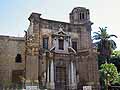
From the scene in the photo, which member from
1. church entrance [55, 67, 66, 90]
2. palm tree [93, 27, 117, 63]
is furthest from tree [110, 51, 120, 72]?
church entrance [55, 67, 66, 90]

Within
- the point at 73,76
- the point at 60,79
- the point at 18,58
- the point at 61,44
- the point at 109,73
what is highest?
the point at 61,44

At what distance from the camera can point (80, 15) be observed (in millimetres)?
32281

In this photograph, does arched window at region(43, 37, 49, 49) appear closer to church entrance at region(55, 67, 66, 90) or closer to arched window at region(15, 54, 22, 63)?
church entrance at region(55, 67, 66, 90)

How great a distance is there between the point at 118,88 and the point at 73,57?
7669 millimetres

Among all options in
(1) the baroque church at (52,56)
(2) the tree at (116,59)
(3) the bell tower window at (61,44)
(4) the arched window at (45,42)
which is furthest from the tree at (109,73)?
(2) the tree at (116,59)

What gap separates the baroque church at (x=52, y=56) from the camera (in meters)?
27.7

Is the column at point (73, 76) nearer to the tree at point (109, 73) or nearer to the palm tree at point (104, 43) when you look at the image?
the tree at point (109, 73)

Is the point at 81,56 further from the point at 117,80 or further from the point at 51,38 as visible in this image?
the point at 117,80

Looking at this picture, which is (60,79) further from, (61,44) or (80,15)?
(80,15)

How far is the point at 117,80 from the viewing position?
108 ft

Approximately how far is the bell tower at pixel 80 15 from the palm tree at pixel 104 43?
10.4 metres

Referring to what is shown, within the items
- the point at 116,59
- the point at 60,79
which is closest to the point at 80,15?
the point at 60,79

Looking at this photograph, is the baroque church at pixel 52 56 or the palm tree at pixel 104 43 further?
the palm tree at pixel 104 43

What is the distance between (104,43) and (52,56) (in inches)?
640
